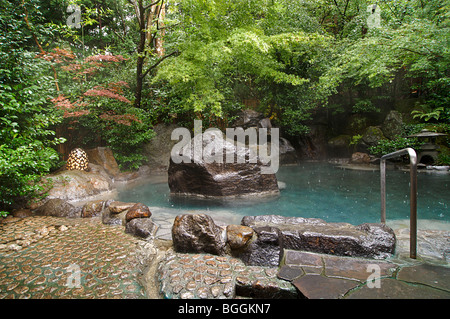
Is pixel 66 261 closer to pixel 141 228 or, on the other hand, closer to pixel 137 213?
pixel 141 228

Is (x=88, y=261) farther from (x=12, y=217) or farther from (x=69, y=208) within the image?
(x=12, y=217)

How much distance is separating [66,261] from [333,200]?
5560 mm

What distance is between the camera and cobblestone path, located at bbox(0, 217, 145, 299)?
2.22m

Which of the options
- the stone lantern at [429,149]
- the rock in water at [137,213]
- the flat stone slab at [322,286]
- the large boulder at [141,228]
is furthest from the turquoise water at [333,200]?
the flat stone slab at [322,286]

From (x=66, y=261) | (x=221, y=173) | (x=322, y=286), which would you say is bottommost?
(x=66, y=261)

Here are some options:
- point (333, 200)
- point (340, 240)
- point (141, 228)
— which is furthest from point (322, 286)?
point (333, 200)

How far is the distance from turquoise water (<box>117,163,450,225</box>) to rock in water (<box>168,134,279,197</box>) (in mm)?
350

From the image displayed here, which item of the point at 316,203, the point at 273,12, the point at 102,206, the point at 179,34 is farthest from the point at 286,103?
the point at 102,206

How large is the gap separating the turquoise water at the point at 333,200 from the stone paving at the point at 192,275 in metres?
1.81

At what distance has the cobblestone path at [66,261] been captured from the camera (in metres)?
2.22

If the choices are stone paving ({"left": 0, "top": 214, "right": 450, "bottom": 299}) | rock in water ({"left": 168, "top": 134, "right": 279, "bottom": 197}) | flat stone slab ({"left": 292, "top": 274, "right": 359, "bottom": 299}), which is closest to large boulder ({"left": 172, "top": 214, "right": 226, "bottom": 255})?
stone paving ({"left": 0, "top": 214, "right": 450, "bottom": 299})

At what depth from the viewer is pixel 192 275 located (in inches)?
95.4

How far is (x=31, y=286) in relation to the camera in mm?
2293
